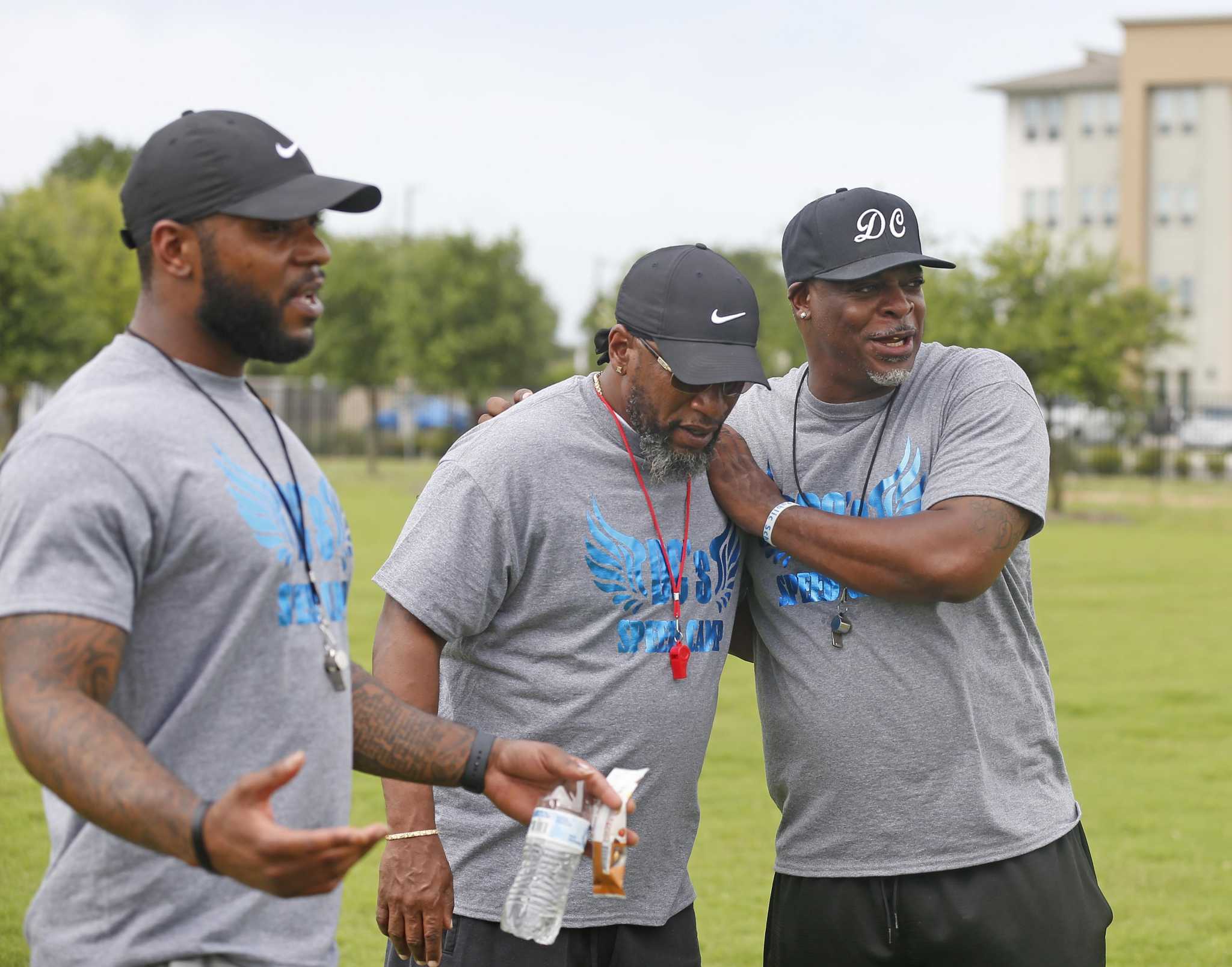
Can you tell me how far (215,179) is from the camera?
2.89 meters

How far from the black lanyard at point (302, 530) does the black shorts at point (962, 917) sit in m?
1.81

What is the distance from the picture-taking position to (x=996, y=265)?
34750 mm

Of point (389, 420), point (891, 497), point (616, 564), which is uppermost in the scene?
point (891, 497)

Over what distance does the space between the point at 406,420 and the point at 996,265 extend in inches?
1230

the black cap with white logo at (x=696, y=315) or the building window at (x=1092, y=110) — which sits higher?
the building window at (x=1092, y=110)

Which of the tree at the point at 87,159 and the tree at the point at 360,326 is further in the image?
the tree at the point at 87,159

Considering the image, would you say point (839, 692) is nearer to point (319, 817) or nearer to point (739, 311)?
point (739, 311)

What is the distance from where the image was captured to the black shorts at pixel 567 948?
13.2 feet

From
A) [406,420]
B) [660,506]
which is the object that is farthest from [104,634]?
[406,420]

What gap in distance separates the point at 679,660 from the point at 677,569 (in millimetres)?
243

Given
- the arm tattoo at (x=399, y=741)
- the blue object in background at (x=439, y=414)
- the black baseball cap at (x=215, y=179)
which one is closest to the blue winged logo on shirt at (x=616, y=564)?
the arm tattoo at (x=399, y=741)

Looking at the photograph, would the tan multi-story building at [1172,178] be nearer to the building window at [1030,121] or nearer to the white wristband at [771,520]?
the building window at [1030,121]

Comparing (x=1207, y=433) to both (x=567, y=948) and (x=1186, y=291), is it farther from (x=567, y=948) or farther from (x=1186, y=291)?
(x=567, y=948)

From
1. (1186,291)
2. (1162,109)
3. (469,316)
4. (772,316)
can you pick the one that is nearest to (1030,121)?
(1162,109)
